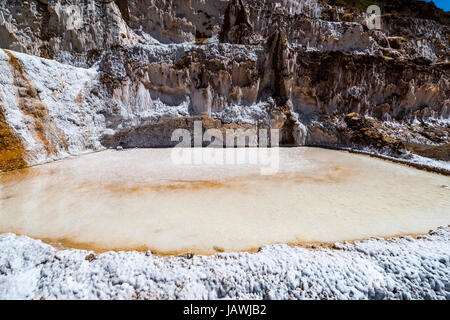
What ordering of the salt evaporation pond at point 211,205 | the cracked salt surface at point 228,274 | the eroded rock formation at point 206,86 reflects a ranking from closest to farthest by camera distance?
the cracked salt surface at point 228,274, the salt evaporation pond at point 211,205, the eroded rock formation at point 206,86

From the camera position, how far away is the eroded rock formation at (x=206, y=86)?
10.4 m

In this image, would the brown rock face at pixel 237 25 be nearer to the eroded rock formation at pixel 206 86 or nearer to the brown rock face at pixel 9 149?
the eroded rock formation at pixel 206 86

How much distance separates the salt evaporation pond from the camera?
3975mm

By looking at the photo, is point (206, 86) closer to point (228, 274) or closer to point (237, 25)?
point (237, 25)

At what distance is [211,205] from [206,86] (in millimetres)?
10498

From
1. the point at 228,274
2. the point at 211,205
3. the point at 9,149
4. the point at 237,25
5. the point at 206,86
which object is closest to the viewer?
the point at 228,274

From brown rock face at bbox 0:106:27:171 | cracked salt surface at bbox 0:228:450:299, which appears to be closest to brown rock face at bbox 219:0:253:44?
brown rock face at bbox 0:106:27:171

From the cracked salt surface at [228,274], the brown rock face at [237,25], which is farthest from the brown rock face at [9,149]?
the brown rock face at [237,25]

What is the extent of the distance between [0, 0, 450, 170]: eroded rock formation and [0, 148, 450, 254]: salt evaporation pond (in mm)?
4273

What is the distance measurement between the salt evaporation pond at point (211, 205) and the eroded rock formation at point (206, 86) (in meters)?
4.27

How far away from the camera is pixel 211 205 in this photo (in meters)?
5.19

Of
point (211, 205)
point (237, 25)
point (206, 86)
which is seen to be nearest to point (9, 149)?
point (211, 205)

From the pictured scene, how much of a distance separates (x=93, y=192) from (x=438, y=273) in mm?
7952

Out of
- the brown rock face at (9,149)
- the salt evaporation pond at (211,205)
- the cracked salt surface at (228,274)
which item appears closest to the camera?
the cracked salt surface at (228,274)
